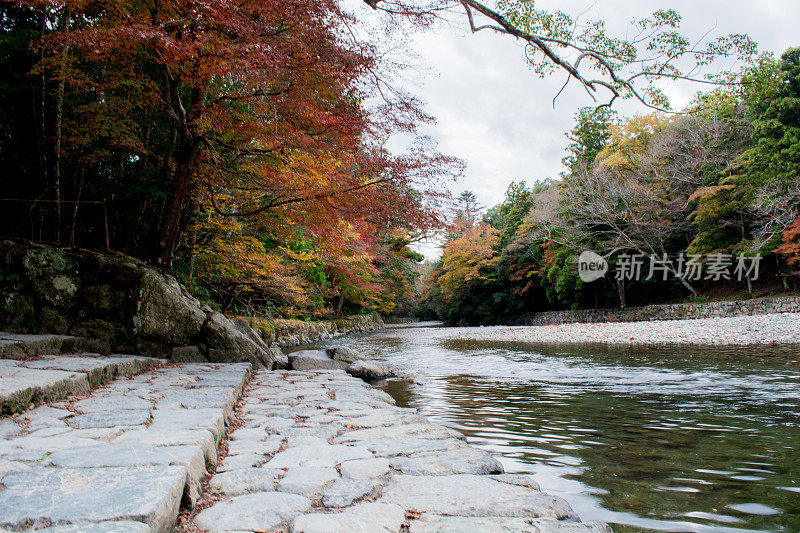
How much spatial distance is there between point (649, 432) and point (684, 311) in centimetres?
1834

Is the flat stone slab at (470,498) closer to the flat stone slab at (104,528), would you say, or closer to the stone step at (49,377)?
the flat stone slab at (104,528)

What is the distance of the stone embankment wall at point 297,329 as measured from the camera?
35.9 ft

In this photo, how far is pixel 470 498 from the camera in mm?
1723

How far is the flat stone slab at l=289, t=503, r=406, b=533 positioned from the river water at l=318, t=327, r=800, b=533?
977 millimetres

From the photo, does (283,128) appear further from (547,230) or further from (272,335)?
(547,230)

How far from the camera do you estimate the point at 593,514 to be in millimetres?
1905

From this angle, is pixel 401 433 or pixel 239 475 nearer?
pixel 239 475

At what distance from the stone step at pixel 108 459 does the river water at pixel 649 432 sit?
176 cm

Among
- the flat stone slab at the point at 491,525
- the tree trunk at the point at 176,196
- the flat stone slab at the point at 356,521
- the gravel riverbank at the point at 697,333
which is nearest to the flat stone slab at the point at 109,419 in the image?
the flat stone slab at the point at 356,521

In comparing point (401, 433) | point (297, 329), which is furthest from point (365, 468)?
point (297, 329)

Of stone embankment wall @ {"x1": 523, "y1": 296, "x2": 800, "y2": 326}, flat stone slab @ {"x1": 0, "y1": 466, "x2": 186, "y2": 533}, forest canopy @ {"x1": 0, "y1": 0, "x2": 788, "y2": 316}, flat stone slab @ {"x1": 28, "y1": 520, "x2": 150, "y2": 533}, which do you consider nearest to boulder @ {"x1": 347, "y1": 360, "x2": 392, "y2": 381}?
forest canopy @ {"x1": 0, "y1": 0, "x2": 788, "y2": 316}

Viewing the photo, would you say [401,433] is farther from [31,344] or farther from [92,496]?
[31,344]

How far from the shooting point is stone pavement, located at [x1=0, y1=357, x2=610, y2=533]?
1.39 metres

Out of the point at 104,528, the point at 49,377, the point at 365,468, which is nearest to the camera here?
the point at 104,528
